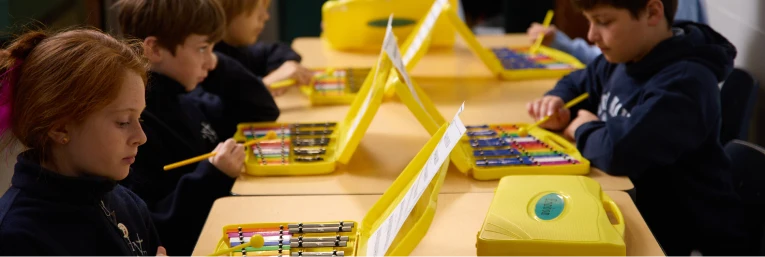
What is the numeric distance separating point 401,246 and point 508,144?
876 millimetres

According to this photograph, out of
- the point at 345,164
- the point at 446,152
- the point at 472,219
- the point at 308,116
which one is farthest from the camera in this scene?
the point at 308,116

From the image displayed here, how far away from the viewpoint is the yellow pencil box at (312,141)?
196 cm

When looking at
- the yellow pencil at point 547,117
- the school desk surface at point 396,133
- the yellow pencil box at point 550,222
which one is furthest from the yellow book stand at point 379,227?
the yellow pencil at point 547,117

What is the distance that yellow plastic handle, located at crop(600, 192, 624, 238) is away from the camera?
1.57 metres

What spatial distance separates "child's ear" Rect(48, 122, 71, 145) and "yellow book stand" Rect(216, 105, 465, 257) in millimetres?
337

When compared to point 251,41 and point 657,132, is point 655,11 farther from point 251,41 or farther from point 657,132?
point 251,41

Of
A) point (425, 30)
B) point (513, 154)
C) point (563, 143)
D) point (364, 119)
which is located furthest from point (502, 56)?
point (364, 119)

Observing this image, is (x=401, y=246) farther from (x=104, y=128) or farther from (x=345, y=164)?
(x=345, y=164)

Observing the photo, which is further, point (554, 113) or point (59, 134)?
point (554, 113)

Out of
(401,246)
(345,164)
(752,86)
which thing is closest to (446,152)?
(401,246)

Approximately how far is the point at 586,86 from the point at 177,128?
1.14 metres

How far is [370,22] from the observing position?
3270 mm

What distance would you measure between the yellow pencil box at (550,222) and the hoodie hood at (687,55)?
555mm

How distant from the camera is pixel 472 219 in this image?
5.58ft
